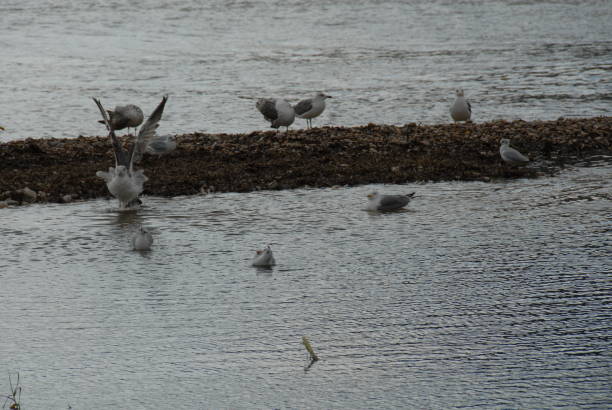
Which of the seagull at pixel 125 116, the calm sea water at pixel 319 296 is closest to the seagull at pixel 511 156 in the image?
the calm sea water at pixel 319 296

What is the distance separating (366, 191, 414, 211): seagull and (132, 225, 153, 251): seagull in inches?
95.3

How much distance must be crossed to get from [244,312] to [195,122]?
1027cm

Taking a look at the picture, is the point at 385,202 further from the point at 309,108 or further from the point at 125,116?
the point at 125,116

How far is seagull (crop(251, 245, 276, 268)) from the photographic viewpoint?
7.44 m

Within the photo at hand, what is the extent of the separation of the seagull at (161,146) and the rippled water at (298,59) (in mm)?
3030

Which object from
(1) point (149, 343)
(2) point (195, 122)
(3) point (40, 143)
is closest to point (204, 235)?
(1) point (149, 343)

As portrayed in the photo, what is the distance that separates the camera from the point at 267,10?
39.2 metres

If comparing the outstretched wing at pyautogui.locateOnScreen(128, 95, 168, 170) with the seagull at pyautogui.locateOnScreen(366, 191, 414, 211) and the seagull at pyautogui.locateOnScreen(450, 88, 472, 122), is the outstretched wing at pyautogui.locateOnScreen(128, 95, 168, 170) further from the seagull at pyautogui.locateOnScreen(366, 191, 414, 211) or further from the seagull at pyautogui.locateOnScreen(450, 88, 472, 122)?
the seagull at pyautogui.locateOnScreen(450, 88, 472, 122)

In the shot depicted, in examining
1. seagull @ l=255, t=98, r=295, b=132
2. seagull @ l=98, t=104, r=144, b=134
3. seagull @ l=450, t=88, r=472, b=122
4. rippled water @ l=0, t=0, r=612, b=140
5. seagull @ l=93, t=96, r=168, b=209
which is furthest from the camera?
rippled water @ l=0, t=0, r=612, b=140

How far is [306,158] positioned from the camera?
12031mm

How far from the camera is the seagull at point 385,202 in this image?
948 centimetres

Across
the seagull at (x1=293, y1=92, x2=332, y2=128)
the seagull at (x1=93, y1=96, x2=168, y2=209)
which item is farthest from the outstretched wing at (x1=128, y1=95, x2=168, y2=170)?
the seagull at (x1=293, y1=92, x2=332, y2=128)

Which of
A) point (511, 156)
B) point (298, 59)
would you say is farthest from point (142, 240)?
point (298, 59)

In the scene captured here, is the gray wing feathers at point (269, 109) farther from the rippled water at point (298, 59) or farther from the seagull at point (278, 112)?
the rippled water at point (298, 59)
